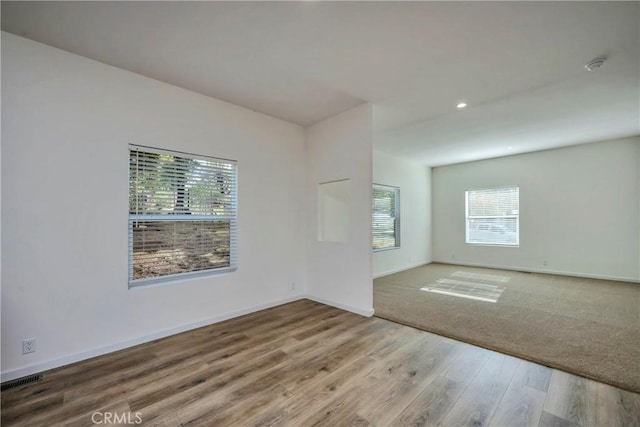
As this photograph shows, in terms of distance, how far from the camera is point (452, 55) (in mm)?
2535

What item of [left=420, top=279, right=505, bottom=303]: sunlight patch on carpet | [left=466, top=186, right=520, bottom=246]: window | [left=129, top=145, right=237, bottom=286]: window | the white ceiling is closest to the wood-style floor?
[left=129, top=145, right=237, bottom=286]: window

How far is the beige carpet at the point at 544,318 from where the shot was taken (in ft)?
8.07

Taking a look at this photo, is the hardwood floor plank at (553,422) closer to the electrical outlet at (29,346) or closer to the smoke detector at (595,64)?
the smoke detector at (595,64)

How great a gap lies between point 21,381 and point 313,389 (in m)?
2.30

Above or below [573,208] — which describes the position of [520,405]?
below

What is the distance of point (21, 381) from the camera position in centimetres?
214

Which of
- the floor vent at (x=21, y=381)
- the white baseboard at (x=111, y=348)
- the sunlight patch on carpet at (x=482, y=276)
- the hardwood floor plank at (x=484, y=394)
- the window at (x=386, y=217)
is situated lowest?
the sunlight patch on carpet at (x=482, y=276)

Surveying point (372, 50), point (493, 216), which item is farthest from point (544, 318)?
point (493, 216)

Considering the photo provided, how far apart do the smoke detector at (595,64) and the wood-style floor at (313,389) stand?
2880 millimetres

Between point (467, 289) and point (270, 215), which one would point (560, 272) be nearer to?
point (467, 289)

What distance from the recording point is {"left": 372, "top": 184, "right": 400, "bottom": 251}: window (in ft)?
20.1

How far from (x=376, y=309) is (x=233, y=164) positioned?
2783 millimetres

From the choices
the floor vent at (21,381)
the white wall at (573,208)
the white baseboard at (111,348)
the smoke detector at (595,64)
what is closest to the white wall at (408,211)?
the white wall at (573,208)

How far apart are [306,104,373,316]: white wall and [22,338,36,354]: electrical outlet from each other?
3.05 meters
